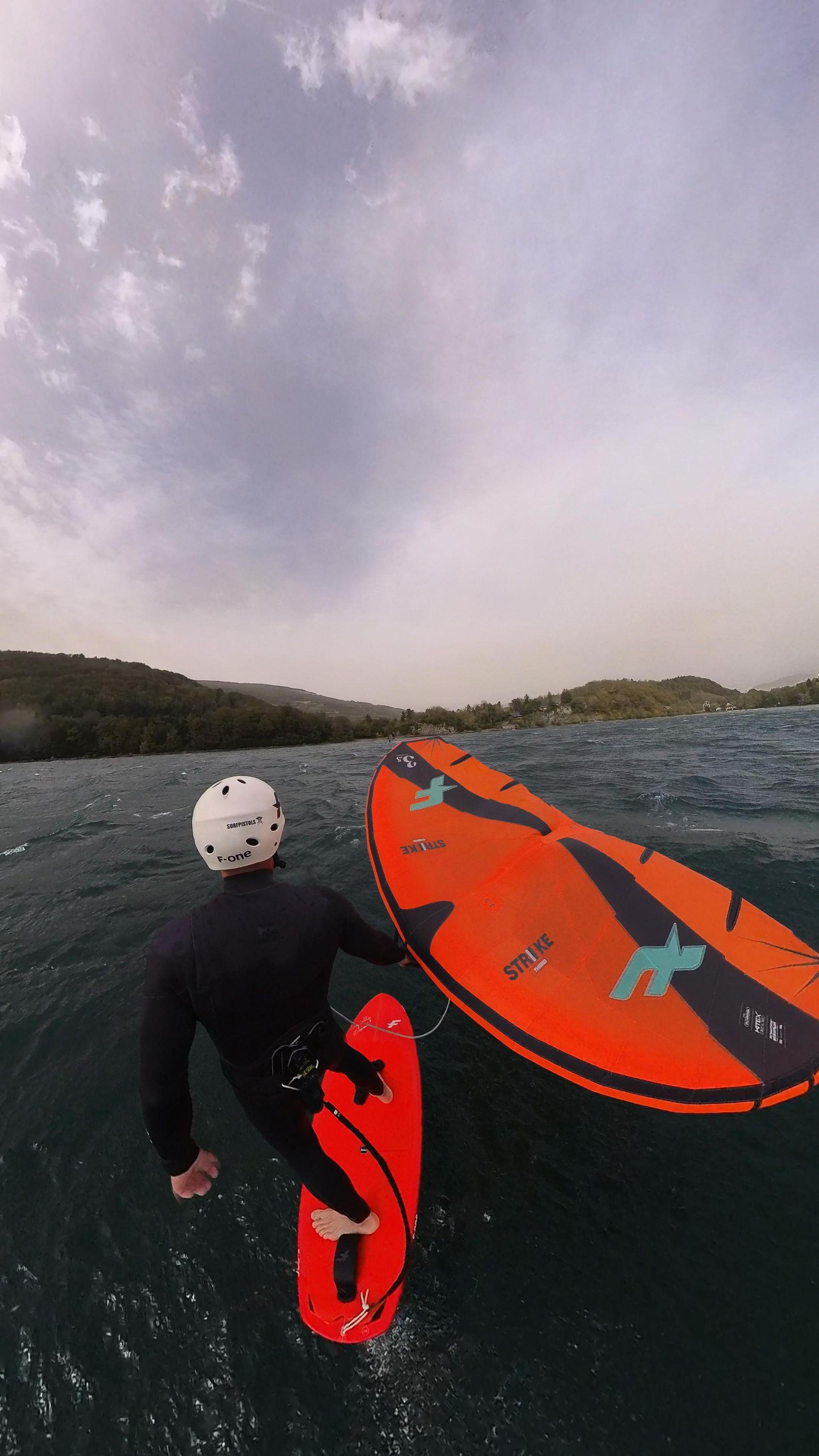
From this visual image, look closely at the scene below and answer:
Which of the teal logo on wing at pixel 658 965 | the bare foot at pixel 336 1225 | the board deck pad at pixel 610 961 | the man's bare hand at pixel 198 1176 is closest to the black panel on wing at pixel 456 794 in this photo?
the board deck pad at pixel 610 961

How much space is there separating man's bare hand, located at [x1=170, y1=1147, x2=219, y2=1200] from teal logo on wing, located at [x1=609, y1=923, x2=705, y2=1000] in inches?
132

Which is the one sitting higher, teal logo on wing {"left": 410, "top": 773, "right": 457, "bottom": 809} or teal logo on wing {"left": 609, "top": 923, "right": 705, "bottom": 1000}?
teal logo on wing {"left": 410, "top": 773, "right": 457, "bottom": 809}

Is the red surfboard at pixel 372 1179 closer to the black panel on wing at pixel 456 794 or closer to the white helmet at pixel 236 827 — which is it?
the white helmet at pixel 236 827

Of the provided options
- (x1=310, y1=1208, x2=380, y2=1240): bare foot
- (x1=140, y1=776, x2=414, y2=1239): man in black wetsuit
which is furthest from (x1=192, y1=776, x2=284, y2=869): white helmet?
(x1=310, y1=1208, x2=380, y2=1240): bare foot

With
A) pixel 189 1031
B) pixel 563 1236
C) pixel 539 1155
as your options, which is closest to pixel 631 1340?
pixel 563 1236

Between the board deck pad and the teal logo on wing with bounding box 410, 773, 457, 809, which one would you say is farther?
the teal logo on wing with bounding box 410, 773, 457, 809

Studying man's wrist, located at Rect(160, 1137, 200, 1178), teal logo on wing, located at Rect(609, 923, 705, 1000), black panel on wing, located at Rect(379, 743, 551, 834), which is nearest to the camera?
man's wrist, located at Rect(160, 1137, 200, 1178)

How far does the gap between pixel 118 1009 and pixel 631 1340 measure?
20.2 feet

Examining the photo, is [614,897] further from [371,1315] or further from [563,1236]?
[371,1315]

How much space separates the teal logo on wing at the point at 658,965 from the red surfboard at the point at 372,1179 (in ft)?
7.32

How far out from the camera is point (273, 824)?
2.63 meters

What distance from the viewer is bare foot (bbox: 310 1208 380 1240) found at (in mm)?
2920

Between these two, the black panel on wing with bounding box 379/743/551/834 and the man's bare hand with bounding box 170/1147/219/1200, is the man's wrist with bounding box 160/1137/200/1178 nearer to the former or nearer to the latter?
the man's bare hand with bounding box 170/1147/219/1200

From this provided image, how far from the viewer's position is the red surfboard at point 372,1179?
269 cm
